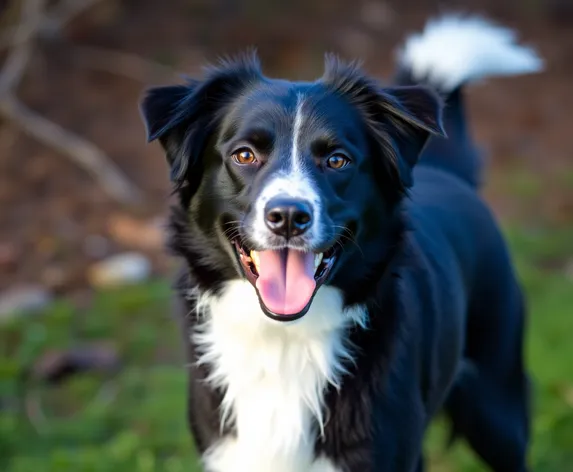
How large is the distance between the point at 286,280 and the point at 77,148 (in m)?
4.64

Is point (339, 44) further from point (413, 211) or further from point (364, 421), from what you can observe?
point (364, 421)

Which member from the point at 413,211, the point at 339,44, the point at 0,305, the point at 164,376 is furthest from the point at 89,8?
the point at 413,211

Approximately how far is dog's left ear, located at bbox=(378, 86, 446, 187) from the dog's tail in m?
0.85

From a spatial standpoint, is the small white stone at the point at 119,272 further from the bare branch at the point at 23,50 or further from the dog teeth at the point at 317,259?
the dog teeth at the point at 317,259

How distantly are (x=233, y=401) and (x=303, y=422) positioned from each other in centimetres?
22

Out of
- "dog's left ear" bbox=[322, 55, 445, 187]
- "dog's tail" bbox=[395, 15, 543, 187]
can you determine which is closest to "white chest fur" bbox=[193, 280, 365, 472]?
"dog's left ear" bbox=[322, 55, 445, 187]

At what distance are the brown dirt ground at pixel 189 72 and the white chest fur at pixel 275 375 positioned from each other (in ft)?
9.91

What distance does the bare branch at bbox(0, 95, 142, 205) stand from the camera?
6.50m

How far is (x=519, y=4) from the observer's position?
9.17m

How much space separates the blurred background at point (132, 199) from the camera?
419cm

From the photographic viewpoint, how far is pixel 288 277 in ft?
8.14

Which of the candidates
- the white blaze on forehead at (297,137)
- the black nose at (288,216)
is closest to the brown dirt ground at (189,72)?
the white blaze on forehead at (297,137)

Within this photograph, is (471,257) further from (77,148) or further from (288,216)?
(77,148)

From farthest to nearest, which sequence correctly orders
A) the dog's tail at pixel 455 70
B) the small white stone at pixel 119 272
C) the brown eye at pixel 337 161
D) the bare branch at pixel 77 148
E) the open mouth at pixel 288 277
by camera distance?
1. the bare branch at pixel 77 148
2. the small white stone at pixel 119 272
3. the dog's tail at pixel 455 70
4. the brown eye at pixel 337 161
5. the open mouth at pixel 288 277
